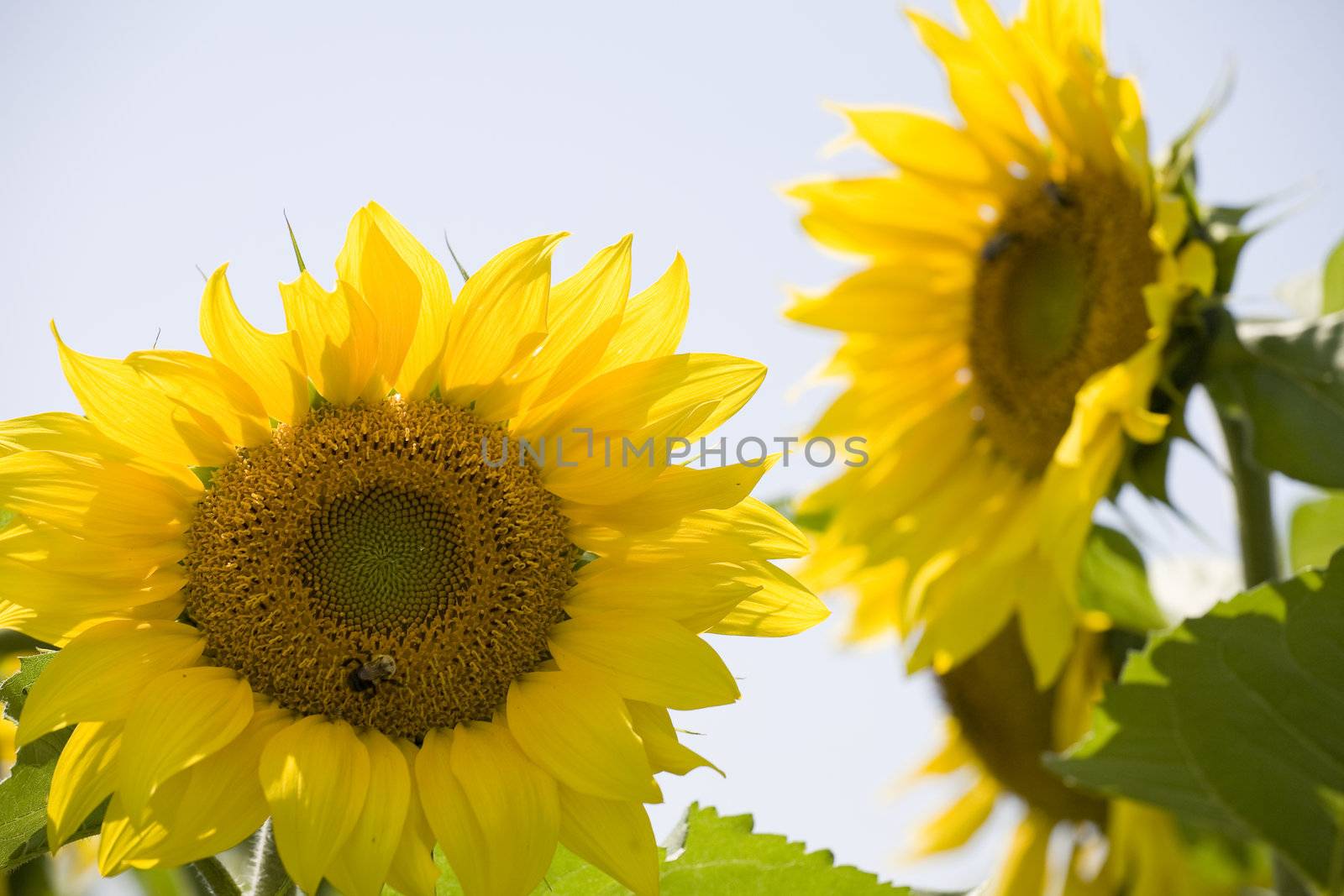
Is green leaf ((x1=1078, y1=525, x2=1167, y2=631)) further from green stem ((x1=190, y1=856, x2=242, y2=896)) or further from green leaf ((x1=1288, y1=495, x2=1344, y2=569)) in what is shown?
green stem ((x1=190, y1=856, x2=242, y2=896))

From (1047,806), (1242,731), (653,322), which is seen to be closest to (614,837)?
(653,322)

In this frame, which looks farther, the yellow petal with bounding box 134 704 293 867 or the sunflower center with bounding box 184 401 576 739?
the sunflower center with bounding box 184 401 576 739

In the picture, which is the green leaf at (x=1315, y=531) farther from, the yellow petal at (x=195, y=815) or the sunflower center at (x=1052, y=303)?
the yellow petal at (x=195, y=815)

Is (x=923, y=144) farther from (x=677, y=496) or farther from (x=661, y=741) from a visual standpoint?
(x=661, y=741)

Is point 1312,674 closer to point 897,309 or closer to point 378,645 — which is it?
point 378,645

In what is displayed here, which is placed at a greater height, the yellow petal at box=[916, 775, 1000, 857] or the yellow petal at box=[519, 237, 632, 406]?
the yellow petal at box=[519, 237, 632, 406]

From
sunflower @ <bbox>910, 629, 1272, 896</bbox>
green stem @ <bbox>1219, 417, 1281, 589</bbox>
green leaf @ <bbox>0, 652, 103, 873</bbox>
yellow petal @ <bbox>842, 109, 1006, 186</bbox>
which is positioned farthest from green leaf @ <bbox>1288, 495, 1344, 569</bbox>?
green leaf @ <bbox>0, 652, 103, 873</bbox>
